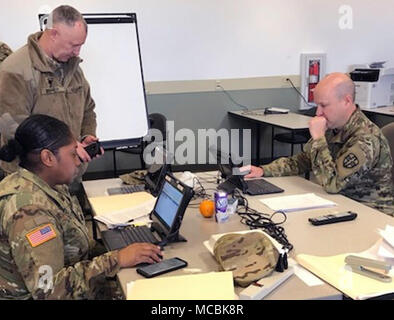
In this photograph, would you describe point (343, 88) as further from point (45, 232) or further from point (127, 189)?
point (45, 232)

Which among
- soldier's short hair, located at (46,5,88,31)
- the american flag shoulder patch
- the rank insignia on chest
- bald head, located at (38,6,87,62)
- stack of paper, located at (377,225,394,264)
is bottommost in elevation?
stack of paper, located at (377,225,394,264)

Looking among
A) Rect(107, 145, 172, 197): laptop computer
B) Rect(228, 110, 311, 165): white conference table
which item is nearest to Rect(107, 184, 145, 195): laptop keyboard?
Rect(107, 145, 172, 197): laptop computer

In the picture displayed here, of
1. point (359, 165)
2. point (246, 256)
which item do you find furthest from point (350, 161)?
point (246, 256)

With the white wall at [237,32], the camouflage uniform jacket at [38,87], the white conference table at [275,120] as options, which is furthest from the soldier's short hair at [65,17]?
the white conference table at [275,120]

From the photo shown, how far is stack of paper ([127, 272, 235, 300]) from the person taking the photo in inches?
52.1

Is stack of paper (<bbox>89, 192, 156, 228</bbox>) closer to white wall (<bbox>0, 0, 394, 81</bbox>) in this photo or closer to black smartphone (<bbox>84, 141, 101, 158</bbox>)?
black smartphone (<bbox>84, 141, 101, 158</bbox>)

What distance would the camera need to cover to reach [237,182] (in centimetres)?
233

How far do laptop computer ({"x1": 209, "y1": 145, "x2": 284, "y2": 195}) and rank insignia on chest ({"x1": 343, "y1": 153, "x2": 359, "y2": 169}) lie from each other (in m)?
0.34

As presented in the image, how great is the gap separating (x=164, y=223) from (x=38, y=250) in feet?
1.87

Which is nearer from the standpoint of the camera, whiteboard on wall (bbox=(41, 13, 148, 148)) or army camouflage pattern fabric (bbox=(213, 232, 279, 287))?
army camouflage pattern fabric (bbox=(213, 232, 279, 287))

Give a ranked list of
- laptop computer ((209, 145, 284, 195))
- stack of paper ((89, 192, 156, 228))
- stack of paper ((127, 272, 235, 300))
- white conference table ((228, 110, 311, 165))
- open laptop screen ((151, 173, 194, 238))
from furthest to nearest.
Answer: white conference table ((228, 110, 311, 165)), laptop computer ((209, 145, 284, 195)), stack of paper ((89, 192, 156, 228)), open laptop screen ((151, 173, 194, 238)), stack of paper ((127, 272, 235, 300))

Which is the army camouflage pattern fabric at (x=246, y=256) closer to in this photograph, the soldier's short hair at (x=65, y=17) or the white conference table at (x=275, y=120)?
the soldier's short hair at (x=65, y=17)

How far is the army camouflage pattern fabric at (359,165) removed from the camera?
2.20 metres
